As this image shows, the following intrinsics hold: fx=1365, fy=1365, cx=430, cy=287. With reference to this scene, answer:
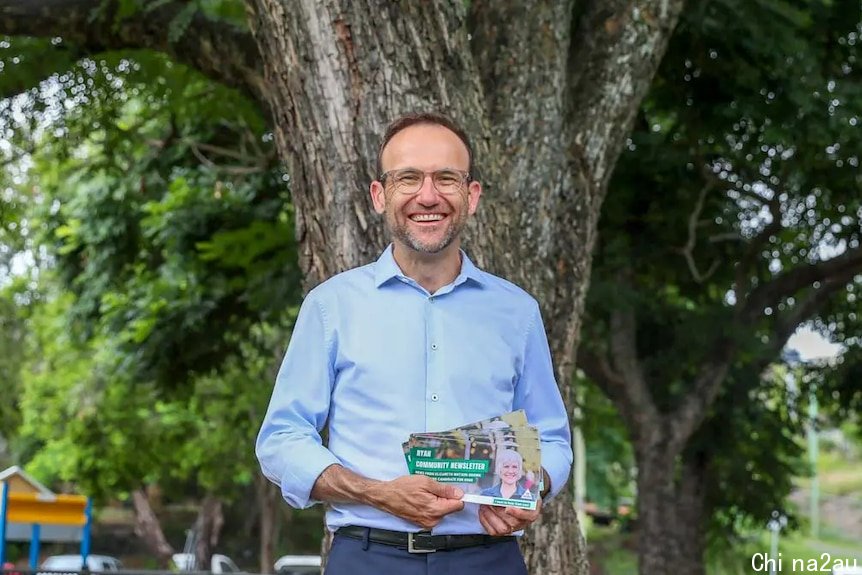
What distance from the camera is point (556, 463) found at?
327cm

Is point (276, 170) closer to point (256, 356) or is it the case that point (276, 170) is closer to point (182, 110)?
point (182, 110)

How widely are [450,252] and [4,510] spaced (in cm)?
1141

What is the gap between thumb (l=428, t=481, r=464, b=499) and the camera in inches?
115

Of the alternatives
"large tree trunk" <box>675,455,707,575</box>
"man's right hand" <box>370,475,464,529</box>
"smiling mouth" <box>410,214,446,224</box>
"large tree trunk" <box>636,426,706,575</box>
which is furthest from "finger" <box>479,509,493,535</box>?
"large tree trunk" <box>675,455,707,575</box>

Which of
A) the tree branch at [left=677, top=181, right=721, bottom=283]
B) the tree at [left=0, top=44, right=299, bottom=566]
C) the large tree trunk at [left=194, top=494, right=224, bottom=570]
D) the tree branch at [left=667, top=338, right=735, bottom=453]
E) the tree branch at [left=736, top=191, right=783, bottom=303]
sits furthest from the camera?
the large tree trunk at [left=194, top=494, right=224, bottom=570]

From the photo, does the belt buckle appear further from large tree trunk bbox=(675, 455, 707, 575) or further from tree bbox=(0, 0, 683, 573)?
large tree trunk bbox=(675, 455, 707, 575)

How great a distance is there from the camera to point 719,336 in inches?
544

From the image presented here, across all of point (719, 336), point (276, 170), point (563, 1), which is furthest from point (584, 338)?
point (563, 1)

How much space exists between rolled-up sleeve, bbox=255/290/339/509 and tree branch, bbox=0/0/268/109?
3.35 metres

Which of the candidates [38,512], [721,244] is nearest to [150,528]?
[38,512]

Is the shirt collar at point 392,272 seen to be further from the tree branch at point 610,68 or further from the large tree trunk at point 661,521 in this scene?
the large tree trunk at point 661,521

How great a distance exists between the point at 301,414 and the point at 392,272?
41cm

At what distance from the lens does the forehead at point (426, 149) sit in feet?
10.6

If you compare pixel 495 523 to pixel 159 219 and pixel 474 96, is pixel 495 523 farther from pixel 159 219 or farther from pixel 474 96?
pixel 159 219
